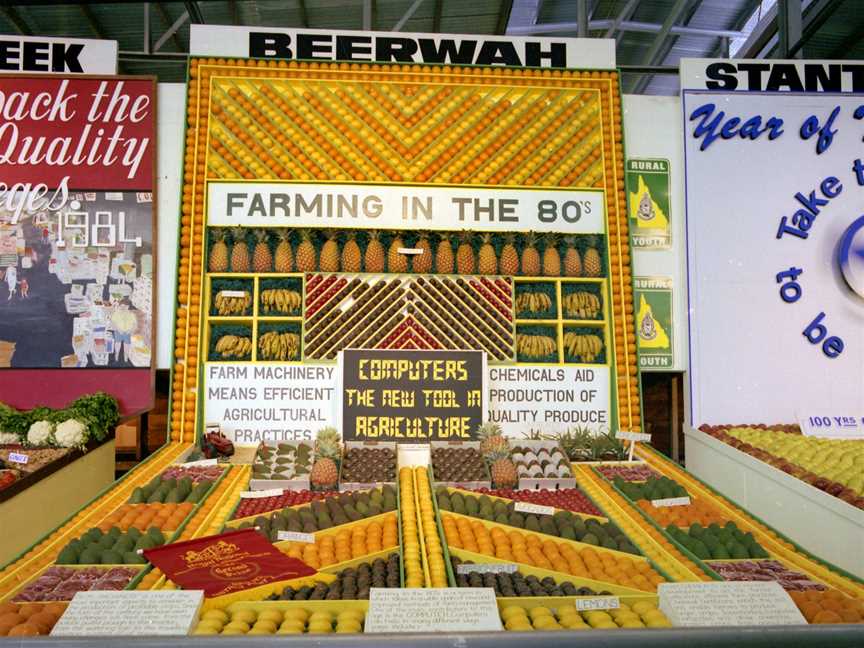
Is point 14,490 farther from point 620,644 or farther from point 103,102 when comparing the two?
point 620,644

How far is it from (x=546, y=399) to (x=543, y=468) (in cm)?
116

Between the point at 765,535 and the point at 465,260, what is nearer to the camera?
the point at 765,535

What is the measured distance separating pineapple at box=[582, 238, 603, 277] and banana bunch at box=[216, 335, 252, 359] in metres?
3.00

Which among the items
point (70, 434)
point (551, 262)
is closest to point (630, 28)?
point (551, 262)

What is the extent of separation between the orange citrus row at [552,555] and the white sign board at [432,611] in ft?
4.16

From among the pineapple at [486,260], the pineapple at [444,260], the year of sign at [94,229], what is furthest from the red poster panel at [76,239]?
the pineapple at [486,260]

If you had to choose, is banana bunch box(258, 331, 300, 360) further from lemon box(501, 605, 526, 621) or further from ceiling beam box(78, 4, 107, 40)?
ceiling beam box(78, 4, 107, 40)

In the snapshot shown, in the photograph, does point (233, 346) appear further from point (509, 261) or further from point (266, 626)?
point (266, 626)

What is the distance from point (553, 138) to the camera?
22.1ft

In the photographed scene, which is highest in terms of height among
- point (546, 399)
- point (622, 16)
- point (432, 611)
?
point (622, 16)

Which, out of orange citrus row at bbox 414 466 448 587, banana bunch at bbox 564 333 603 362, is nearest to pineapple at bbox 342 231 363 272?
banana bunch at bbox 564 333 603 362

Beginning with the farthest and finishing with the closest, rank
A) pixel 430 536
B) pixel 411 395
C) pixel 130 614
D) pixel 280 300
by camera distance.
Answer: pixel 280 300 < pixel 411 395 < pixel 430 536 < pixel 130 614

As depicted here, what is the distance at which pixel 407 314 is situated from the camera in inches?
248

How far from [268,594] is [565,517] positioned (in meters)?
1.79
